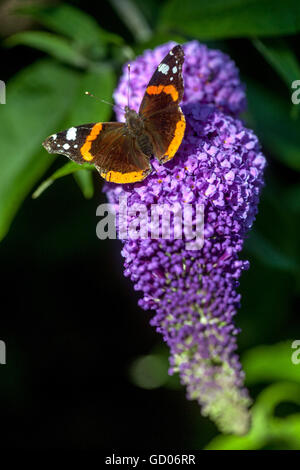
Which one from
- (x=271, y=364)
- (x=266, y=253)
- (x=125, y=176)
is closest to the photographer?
(x=125, y=176)

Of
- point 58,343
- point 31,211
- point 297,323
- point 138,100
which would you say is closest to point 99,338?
point 58,343

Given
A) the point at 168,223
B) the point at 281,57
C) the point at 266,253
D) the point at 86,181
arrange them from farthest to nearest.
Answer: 1. the point at 266,253
2. the point at 281,57
3. the point at 86,181
4. the point at 168,223

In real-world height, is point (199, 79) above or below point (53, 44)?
below

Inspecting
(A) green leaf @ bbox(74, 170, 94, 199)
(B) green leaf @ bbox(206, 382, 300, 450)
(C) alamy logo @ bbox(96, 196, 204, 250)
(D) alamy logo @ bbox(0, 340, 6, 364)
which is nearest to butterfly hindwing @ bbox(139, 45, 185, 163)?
(C) alamy logo @ bbox(96, 196, 204, 250)

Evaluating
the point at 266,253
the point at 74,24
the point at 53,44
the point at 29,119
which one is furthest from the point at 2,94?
the point at 266,253

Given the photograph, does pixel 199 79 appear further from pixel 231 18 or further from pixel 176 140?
pixel 176 140

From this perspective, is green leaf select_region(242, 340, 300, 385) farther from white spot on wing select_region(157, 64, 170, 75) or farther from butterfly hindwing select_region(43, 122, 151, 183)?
white spot on wing select_region(157, 64, 170, 75)
